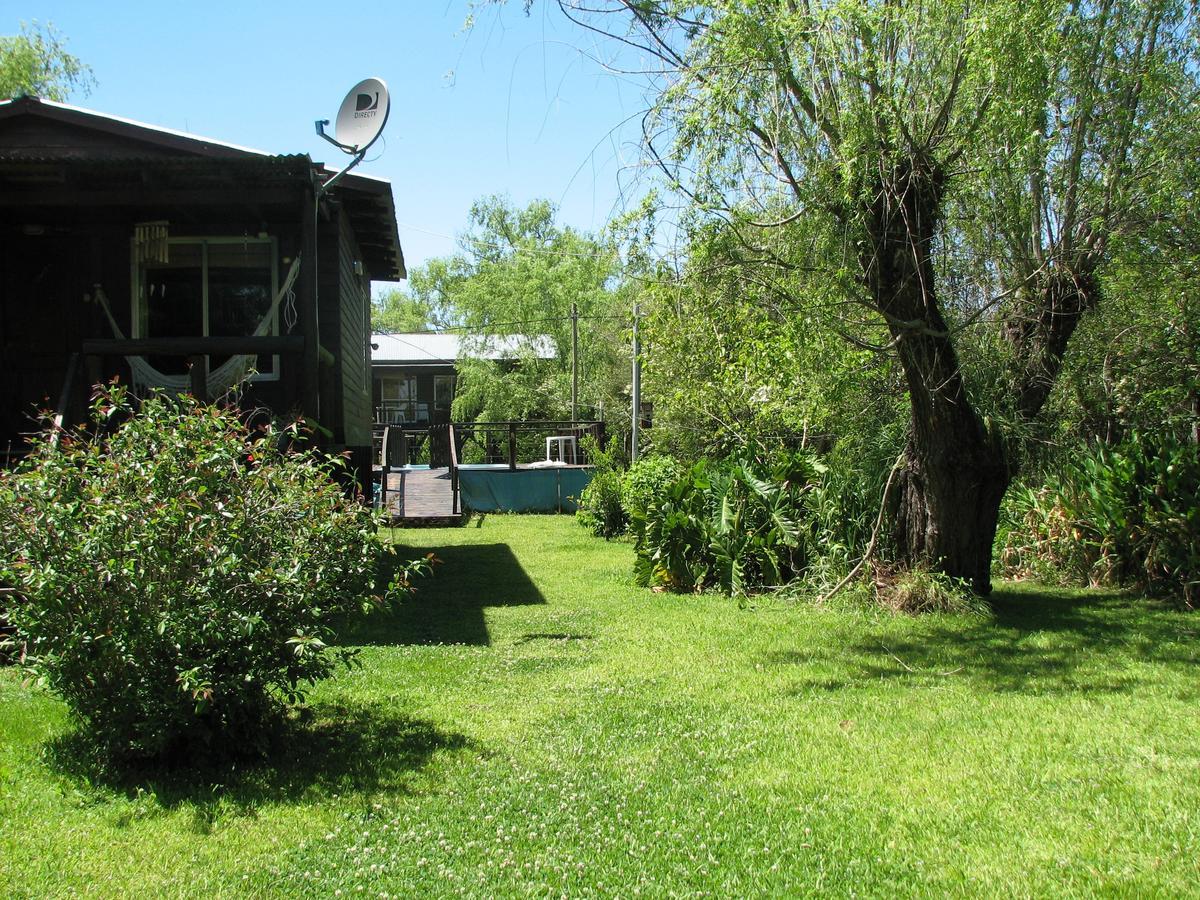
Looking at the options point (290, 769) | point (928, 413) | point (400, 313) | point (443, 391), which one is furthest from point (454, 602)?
point (400, 313)

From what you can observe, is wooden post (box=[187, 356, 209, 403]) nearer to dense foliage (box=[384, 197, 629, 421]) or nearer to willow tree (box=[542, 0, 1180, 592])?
willow tree (box=[542, 0, 1180, 592])

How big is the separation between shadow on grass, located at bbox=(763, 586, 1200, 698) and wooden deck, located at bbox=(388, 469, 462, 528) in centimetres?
1003

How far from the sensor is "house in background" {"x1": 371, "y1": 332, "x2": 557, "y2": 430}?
3228 cm

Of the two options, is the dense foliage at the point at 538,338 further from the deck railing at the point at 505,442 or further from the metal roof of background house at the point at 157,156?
the metal roof of background house at the point at 157,156

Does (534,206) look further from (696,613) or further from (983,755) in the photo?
(983,755)

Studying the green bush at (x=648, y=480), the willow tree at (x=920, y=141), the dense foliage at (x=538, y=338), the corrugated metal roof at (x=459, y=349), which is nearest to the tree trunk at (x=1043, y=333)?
the willow tree at (x=920, y=141)

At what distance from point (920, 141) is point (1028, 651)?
379 centimetres

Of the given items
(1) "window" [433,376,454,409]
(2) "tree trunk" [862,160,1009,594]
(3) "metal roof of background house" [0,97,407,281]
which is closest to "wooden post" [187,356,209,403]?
(3) "metal roof of background house" [0,97,407,281]

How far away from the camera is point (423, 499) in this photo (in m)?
18.8

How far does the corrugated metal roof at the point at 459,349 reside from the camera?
3288cm

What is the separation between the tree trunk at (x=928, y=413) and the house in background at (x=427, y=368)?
979 inches

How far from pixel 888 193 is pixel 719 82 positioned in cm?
153

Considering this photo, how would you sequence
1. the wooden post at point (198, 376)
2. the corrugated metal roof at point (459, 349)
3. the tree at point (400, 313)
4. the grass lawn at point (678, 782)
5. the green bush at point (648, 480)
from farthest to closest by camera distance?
the tree at point (400, 313), the corrugated metal roof at point (459, 349), the green bush at point (648, 480), the wooden post at point (198, 376), the grass lawn at point (678, 782)

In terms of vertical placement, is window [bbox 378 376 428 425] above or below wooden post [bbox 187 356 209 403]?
above
